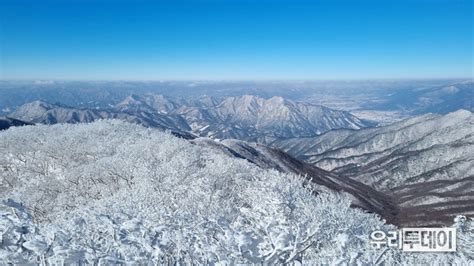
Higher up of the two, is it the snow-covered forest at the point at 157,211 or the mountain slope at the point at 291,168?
the snow-covered forest at the point at 157,211

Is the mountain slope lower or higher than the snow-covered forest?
lower

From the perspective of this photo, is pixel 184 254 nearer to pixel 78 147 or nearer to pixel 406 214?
pixel 78 147

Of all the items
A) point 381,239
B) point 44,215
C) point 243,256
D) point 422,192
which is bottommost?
point 422,192

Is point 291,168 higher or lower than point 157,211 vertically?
lower

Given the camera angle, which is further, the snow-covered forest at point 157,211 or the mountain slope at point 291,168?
the mountain slope at point 291,168

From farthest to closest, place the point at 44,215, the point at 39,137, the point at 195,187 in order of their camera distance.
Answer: the point at 39,137 < the point at 44,215 < the point at 195,187

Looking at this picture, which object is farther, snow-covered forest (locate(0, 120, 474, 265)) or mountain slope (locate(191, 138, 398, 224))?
mountain slope (locate(191, 138, 398, 224))

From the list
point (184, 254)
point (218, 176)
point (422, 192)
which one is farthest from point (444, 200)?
point (184, 254)

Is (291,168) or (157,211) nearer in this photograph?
(157,211)
